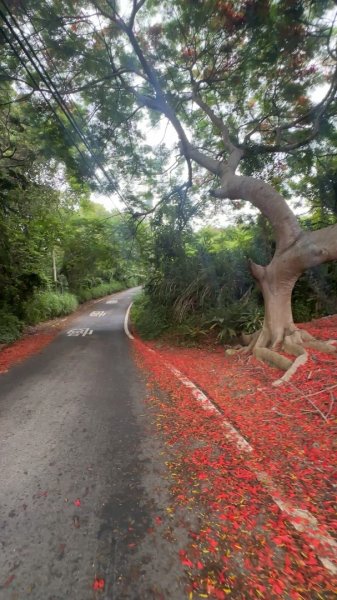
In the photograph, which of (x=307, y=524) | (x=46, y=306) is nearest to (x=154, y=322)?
(x=46, y=306)

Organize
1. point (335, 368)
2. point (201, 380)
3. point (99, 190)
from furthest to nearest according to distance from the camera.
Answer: point (99, 190), point (201, 380), point (335, 368)

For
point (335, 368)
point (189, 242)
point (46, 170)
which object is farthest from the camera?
point (46, 170)

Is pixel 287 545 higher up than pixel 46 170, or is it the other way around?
pixel 46 170

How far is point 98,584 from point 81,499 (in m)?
0.69

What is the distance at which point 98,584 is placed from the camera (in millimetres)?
1492

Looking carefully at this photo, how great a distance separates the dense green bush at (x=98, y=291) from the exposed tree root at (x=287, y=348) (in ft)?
60.5

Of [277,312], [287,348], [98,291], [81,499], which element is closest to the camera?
[81,499]

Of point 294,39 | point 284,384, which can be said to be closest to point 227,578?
point 284,384

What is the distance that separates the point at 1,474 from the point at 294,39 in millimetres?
8894

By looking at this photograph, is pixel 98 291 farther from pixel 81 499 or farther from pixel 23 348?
pixel 81 499

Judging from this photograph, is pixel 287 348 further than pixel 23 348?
No

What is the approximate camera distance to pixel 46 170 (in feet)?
37.6

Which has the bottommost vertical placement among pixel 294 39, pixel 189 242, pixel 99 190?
pixel 189 242

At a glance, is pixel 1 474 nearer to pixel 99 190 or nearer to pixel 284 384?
pixel 284 384
